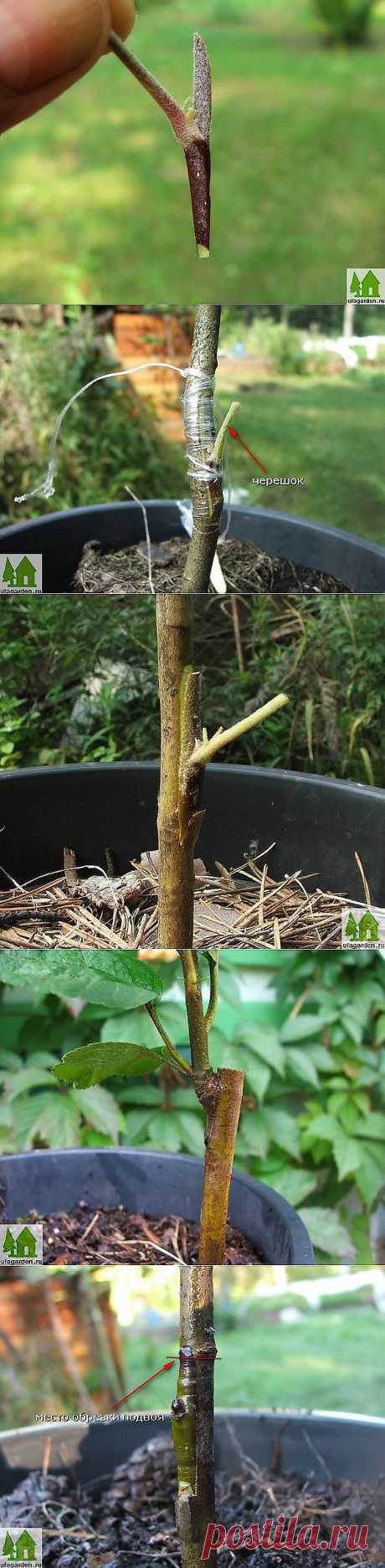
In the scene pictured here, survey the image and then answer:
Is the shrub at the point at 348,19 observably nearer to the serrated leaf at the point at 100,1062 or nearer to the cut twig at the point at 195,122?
the cut twig at the point at 195,122

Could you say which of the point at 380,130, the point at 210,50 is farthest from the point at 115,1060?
the point at 380,130

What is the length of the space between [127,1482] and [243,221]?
113 cm

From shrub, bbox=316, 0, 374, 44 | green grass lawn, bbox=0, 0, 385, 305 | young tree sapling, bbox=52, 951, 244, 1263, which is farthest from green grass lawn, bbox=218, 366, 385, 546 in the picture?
shrub, bbox=316, 0, 374, 44

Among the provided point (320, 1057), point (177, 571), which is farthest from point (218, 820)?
point (320, 1057)

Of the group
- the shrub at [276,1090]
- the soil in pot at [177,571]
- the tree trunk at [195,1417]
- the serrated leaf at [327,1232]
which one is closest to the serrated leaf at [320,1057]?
the shrub at [276,1090]

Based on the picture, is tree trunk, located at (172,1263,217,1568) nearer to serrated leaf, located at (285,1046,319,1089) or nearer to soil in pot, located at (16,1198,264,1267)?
soil in pot, located at (16,1198,264,1267)

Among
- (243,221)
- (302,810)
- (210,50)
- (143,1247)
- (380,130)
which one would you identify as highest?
(380,130)

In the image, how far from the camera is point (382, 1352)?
862 mm

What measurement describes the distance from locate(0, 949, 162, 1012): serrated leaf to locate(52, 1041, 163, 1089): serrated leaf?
25mm

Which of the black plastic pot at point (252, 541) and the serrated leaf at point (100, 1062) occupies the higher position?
the black plastic pot at point (252, 541)

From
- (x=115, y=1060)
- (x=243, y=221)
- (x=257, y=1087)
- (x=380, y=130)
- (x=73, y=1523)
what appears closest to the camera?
(x=115, y=1060)

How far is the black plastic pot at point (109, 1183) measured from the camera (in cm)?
83

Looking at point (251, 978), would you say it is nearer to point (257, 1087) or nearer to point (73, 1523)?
point (257, 1087)

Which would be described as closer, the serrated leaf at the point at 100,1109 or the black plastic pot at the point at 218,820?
the black plastic pot at the point at 218,820
